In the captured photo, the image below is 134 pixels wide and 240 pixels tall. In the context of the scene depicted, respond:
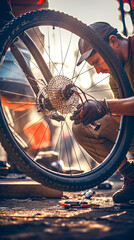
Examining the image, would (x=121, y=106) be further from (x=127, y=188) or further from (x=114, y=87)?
(x=127, y=188)

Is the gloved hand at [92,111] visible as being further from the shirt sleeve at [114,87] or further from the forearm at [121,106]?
the shirt sleeve at [114,87]

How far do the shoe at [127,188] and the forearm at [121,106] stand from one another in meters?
0.49

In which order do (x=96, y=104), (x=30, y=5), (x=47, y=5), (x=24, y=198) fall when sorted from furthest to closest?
(x=47, y=5)
(x=30, y=5)
(x=24, y=198)
(x=96, y=104)

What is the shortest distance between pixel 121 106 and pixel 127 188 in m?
0.59

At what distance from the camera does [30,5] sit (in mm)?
2193

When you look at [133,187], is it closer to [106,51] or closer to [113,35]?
[106,51]

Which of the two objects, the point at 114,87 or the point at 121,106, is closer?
the point at 121,106

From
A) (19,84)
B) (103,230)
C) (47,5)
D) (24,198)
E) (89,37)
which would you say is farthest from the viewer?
(19,84)

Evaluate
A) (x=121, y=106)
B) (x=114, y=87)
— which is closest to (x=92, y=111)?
(x=121, y=106)

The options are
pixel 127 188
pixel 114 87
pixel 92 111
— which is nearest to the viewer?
pixel 92 111

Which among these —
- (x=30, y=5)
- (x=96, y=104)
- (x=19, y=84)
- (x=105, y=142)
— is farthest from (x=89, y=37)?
(x=19, y=84)

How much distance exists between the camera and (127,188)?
1.67 metres

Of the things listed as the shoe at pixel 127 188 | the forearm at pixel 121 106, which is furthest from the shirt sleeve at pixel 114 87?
the shoe at pixel 127 188

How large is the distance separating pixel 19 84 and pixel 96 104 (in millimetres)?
2285
